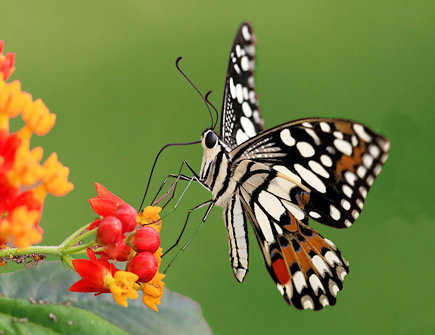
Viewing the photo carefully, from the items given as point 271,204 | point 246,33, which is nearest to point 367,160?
point 271,204

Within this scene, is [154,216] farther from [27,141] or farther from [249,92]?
[249,92]

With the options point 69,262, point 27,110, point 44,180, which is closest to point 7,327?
point 69,262

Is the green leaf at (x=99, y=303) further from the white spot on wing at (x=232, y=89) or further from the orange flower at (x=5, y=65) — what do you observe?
the white spot on wing at (x=232, y=89)

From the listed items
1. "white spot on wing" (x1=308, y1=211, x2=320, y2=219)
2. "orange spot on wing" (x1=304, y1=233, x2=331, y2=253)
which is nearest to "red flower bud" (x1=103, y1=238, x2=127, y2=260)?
"white spot on wing" (x1=308, y1=211, x2=320, y2=219)

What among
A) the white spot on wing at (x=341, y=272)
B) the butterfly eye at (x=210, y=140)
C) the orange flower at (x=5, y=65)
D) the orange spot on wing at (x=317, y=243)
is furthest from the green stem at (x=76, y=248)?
the white spot on wing at (x=341, y=272)

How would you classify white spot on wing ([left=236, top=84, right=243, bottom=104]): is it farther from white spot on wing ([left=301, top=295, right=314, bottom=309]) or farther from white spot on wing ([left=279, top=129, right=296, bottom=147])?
white spot on wing ([left=301, top=295, right=314, bottom=309])

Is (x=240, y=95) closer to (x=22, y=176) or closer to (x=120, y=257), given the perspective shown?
(x=120, y=257)

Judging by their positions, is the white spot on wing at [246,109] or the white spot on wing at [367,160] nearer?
the white spot on wing at [367,160]
